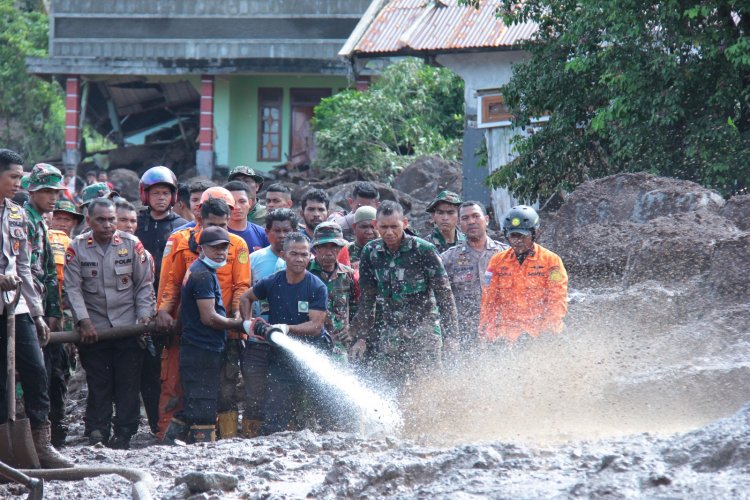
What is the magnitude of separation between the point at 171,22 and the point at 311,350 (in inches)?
877

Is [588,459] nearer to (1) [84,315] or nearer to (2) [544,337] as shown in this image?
(2) [544,337]

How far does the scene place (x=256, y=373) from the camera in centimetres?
822

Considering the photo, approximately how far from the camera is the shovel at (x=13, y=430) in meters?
6.61

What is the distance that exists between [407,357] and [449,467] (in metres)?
2.42

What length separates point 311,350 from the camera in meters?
8.13

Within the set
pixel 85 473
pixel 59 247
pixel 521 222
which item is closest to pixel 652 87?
pixel 521 222

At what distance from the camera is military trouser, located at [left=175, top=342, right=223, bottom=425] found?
810cm

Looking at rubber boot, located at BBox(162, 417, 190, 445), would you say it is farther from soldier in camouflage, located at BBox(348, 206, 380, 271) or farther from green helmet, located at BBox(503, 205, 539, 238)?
green helmet, located at BBox(503, 205, 539, 238)

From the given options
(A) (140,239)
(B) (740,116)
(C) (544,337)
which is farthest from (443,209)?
(B) (740,116)

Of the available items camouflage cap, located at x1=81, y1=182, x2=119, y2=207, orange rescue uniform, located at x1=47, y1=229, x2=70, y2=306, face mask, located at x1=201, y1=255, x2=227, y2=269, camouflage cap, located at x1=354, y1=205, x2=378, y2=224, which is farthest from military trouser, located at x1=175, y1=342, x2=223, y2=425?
camouflage cap, located at x1=81, y1=182, x2=119, y2=207

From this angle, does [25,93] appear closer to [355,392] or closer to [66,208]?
[66,208]

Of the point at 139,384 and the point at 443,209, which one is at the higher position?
the point at 443,209

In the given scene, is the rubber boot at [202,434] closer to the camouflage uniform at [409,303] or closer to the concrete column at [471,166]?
the camouflage uniform at [409,303]

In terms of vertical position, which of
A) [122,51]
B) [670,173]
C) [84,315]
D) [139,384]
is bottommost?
[139,384]
